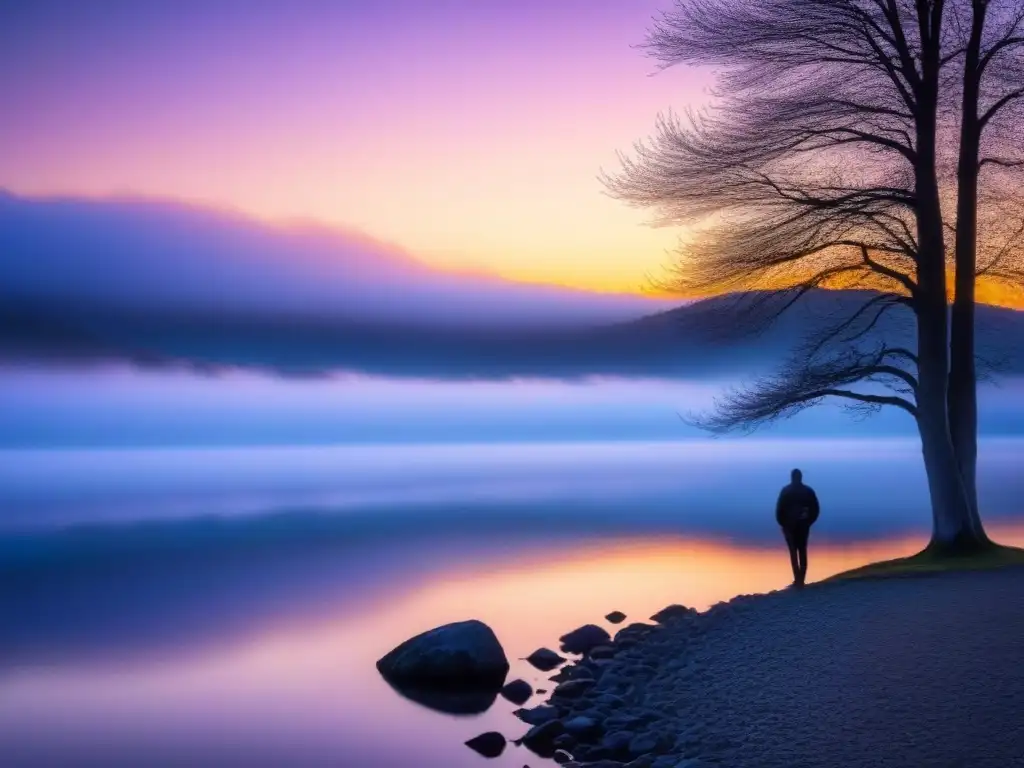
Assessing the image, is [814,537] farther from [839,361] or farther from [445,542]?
[839,361]

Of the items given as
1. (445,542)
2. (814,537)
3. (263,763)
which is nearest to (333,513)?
(445,542)

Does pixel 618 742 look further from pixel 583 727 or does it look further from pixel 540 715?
pixel 540 715

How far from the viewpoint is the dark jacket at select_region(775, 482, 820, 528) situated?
58.3 feet

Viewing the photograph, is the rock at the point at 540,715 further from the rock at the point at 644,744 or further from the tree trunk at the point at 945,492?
the tree trunk at the point at 945,492

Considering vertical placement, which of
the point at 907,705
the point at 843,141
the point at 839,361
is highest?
the point at 843,141

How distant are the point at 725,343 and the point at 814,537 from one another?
24843 millimetres

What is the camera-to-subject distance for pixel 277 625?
77.1ft

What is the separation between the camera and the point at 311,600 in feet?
89.3

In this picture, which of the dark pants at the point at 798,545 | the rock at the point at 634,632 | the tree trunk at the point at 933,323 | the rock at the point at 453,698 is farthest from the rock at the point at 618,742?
the tree trunk at the point at 933,323

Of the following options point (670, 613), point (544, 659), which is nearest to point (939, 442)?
point (670, 613)

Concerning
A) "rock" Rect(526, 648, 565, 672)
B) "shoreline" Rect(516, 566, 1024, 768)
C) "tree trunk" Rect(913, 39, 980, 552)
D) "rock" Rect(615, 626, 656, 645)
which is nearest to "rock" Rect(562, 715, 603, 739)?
"shoreline" Rect(516, 566, 1024, 768)

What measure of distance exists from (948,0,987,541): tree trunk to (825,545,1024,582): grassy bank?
1.70m

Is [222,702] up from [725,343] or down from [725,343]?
down

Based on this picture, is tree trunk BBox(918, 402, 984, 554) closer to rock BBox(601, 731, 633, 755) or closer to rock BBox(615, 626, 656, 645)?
rock BBox(615, 626, 656, 645)
